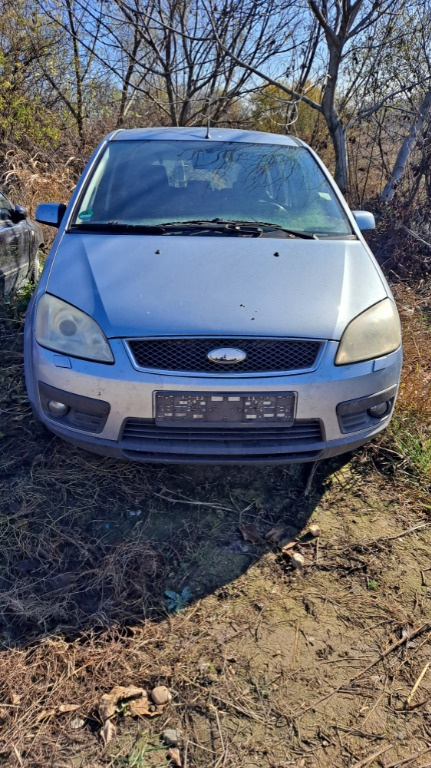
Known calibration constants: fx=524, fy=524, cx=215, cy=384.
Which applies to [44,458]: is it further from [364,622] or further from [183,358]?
[364,622]

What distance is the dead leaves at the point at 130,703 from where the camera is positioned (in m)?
1.65

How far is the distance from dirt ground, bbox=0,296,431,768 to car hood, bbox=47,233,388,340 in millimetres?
890

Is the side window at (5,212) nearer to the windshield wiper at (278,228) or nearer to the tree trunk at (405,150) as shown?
the windshield wiper at (278,228)

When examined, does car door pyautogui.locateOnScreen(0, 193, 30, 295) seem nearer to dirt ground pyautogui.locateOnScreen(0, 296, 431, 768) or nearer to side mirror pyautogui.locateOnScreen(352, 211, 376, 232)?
dirt ground pyautogui.locateOnScreen(0, 296, 431, 768)

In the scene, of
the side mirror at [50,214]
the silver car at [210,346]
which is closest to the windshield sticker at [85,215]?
the silver car at [210,346]

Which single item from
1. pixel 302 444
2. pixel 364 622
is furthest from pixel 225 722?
pixel 302 444

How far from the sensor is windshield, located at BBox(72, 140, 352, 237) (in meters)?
3.08

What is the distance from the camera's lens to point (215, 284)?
2.43 m

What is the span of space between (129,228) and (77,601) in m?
1.91

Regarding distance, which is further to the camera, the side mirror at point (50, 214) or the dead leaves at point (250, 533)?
the side mirror at point (50, 214)

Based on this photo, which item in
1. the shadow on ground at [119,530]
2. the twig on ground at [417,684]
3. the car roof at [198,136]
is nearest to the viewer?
the twig on ground at [417,684]

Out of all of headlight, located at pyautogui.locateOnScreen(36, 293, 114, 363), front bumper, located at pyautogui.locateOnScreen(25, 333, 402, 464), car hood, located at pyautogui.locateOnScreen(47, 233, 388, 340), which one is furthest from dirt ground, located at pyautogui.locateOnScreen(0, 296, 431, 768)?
car hood, located at pyautogui.locateOnScreen(47, 233, 388, 340)

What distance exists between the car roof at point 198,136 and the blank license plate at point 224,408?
91.4 inches

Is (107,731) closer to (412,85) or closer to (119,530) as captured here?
(119,530)
